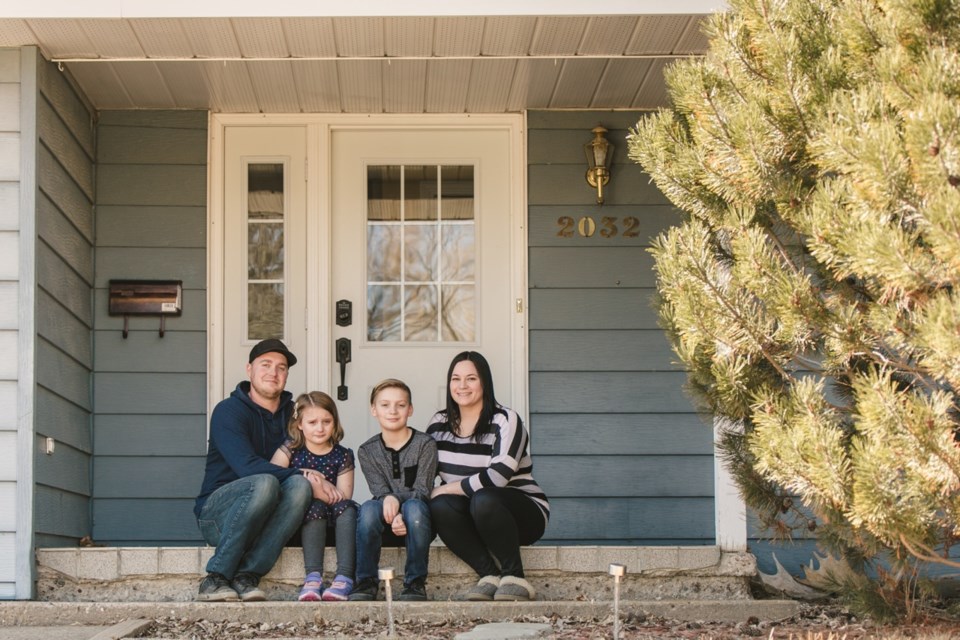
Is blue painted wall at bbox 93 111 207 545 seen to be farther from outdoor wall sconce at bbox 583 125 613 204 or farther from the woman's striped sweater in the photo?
outdoor wall sconce at bbox 583 125 613 204

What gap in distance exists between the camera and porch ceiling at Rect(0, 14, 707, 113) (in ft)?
13.5

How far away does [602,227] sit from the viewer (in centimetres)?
512

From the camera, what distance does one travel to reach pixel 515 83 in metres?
4.80

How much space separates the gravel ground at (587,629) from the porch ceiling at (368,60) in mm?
1967

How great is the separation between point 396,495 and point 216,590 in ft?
2.16

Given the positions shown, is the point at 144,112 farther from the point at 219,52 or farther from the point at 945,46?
the point at 945,46

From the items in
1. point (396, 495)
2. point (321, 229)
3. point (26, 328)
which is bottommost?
point (396, 495)

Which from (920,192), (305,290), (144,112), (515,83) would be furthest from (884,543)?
(144,112)

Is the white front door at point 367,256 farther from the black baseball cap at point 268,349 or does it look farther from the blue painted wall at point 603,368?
the black baseball cap at point 268,349

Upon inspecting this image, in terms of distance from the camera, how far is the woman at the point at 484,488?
156 inches

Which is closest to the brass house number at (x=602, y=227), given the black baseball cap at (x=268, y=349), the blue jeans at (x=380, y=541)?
the black baseball cap at (x=268, y=349)

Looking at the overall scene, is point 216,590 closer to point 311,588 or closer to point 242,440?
point 311,588

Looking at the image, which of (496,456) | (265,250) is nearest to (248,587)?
(496,456)

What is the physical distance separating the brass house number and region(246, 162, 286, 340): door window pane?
1.20 m
